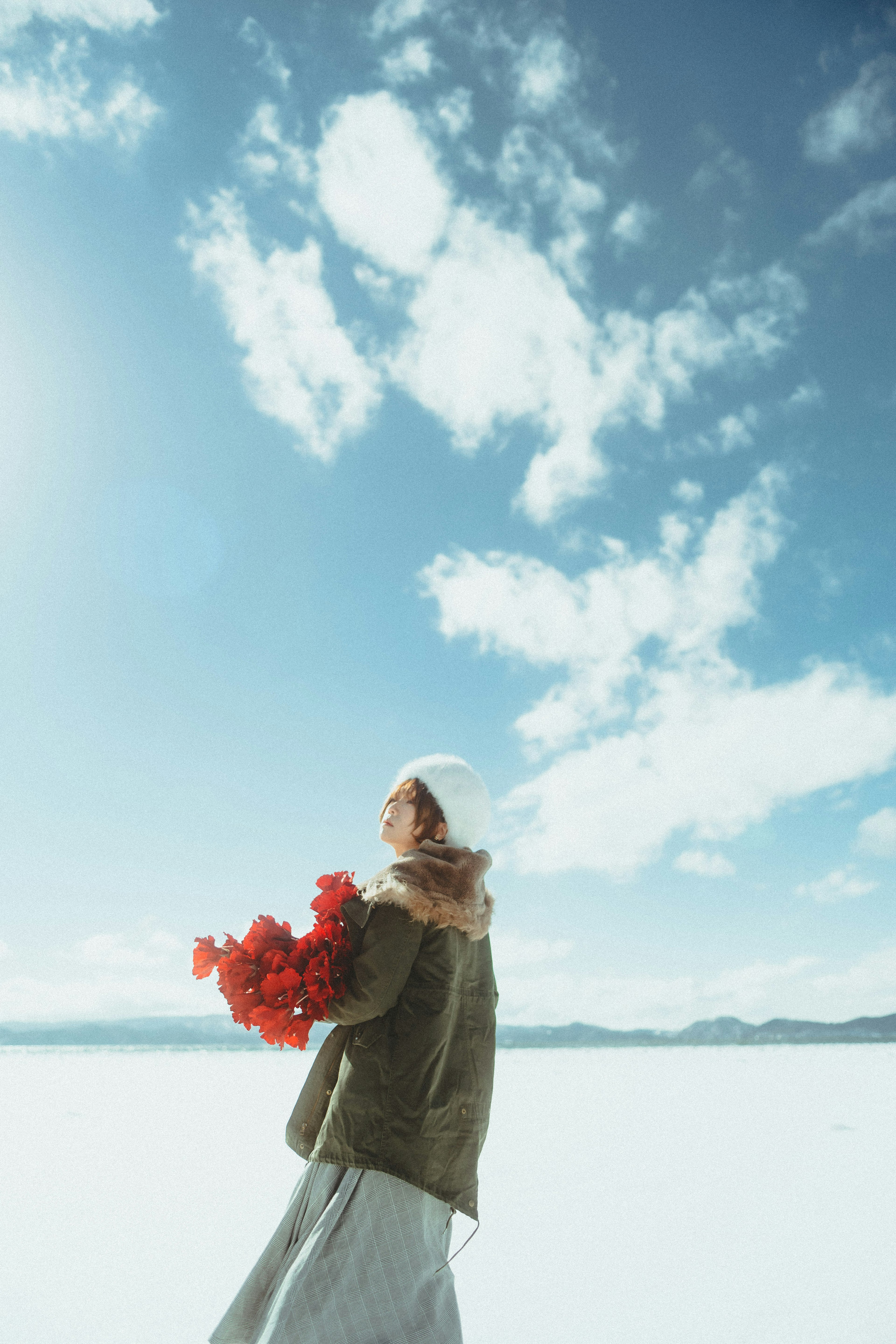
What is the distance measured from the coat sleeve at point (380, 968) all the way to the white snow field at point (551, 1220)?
6.82 feet

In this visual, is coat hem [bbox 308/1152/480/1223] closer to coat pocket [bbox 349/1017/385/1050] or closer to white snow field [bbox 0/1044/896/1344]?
coat pocket [bbox 349/1017/385/1050]

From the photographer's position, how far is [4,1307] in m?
3.39

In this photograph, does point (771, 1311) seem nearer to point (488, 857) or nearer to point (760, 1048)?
point (488, 857)

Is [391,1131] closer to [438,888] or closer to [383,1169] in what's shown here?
[383,1169]

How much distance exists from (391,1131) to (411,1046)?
0.20 meters

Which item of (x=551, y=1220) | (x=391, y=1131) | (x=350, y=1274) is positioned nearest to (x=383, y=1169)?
(x=391, y=1131)

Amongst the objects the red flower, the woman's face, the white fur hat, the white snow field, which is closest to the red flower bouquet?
the red flower

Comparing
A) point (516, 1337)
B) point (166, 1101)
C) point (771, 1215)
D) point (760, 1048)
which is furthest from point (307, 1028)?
point (760, 1048)

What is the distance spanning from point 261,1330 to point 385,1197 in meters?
0.40

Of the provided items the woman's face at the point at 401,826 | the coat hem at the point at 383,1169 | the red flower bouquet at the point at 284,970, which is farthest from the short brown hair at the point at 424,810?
the coat hem at the point at 383,1169

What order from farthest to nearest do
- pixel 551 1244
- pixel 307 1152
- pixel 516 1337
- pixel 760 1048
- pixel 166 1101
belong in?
pixel 760 1048
pixel 166 1101
pixel 551 1244
pixel 516 1337
pixel 307 1152

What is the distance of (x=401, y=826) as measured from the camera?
7.81ft

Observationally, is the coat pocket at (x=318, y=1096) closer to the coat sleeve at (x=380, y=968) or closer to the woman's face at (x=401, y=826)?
the coat sleeve at (x=380, y=968)

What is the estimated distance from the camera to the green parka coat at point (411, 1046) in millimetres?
2025
